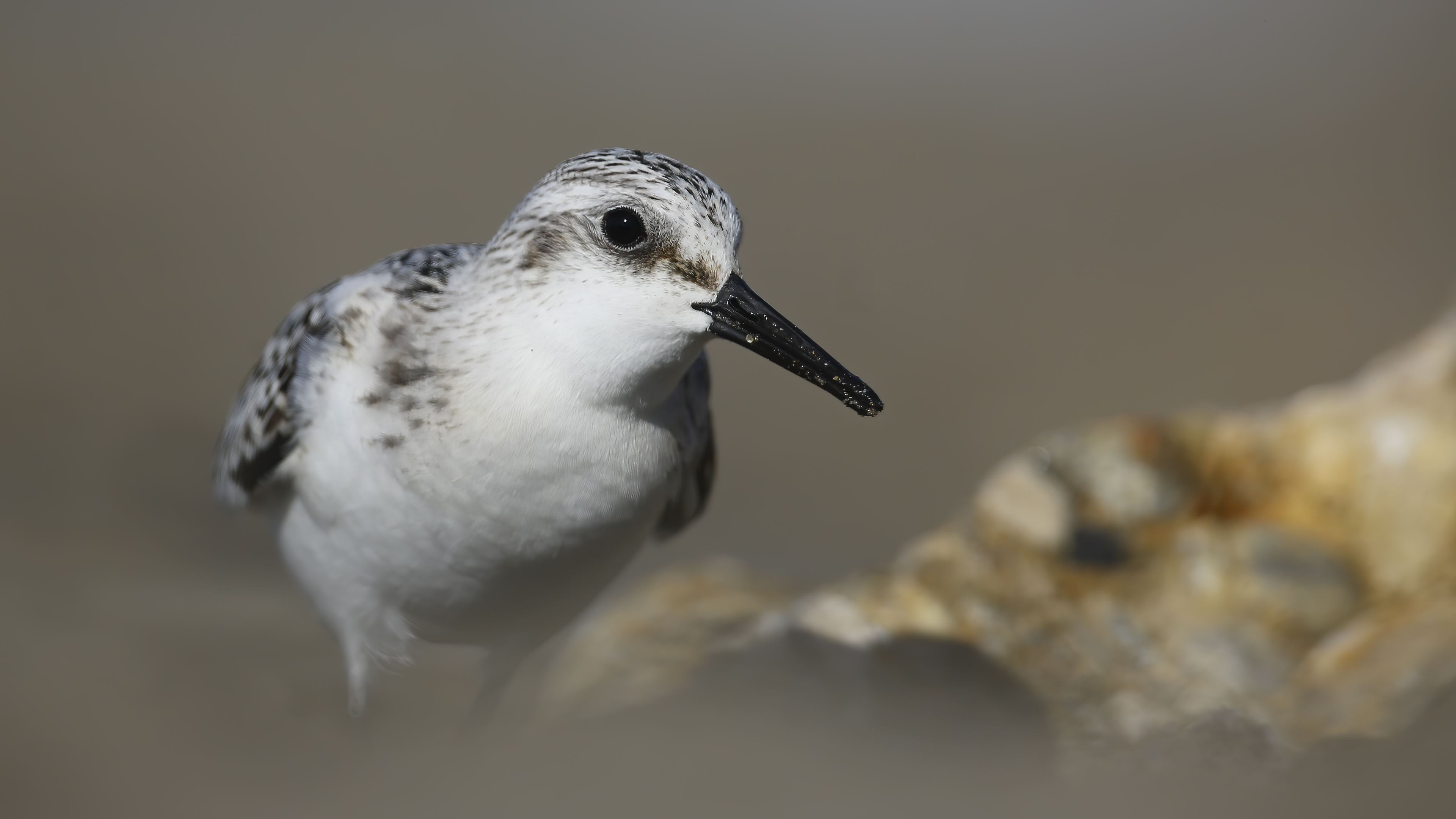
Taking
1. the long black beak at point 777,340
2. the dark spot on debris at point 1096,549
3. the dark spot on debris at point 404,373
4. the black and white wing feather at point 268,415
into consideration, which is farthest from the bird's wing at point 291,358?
the dark spot on debris at point 1096,549

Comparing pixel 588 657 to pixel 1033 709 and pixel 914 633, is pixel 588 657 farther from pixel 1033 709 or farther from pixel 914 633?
pixel 1033 709

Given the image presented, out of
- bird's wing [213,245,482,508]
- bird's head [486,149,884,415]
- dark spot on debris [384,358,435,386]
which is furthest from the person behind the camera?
bird's wing [213,245,482,508]

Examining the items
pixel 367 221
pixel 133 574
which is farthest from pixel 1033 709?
pixel 367 221

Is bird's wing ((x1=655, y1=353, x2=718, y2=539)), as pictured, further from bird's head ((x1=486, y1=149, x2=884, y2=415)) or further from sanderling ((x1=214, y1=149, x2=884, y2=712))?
bird's head ((x1=486, y1=149, x2=884, y2=415))

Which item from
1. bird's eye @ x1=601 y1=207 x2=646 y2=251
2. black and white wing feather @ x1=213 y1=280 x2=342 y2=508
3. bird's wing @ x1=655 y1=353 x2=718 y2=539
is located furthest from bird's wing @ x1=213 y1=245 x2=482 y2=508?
bird's wing @ x1=655 y1=353 x2=718 y2=539

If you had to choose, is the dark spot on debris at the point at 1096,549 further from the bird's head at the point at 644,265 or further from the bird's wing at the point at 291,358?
the bird's wing at the point at 291,358

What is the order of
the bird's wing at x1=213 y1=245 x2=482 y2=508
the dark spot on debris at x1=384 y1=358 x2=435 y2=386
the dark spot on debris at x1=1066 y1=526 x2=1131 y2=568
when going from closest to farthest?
the dark spot on debris at x1=384 y1=358 x2=435 y2=386, the bird's wing at x1=213 y1=245 x2=482 y2=508, the dark spot on debris at x1=1066 y1=526 x2=1131 y2=568
